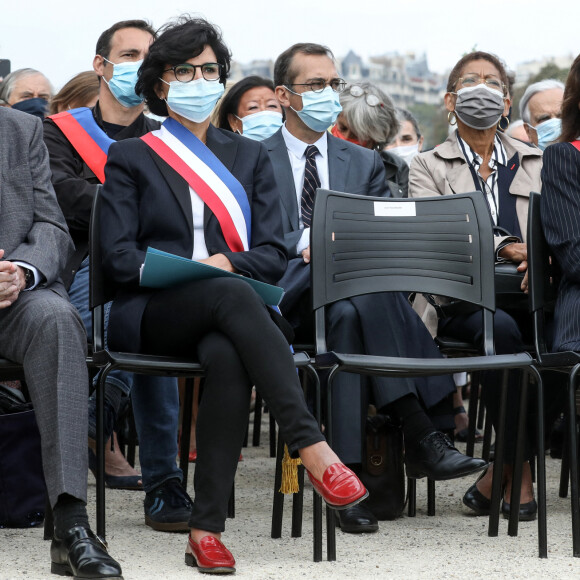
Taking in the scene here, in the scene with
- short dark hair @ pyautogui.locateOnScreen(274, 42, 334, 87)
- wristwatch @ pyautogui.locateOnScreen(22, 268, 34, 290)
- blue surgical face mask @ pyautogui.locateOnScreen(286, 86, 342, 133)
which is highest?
short dark hair @ pyautogui.locateOnScreen(274, 42, 334, 87)

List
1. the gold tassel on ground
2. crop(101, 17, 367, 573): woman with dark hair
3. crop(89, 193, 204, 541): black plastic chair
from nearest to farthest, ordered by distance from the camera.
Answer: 1. crop(101, 17, 367, 573): woman with dark hair
2. crop(89, 193, 204, 541): black plastic chair
3. the gold tassel on ground

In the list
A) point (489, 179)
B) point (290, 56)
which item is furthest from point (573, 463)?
point (290, 56)

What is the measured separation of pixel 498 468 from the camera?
3793mm

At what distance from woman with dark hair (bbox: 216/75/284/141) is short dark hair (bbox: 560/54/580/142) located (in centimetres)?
224

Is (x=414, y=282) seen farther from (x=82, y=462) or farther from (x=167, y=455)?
(x=82, y=462)

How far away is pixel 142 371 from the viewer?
10.9 feet

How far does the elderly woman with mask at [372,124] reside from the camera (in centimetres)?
584

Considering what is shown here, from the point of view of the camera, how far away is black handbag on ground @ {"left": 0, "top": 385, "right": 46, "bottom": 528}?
3.71 metres

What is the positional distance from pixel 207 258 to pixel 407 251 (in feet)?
2.67

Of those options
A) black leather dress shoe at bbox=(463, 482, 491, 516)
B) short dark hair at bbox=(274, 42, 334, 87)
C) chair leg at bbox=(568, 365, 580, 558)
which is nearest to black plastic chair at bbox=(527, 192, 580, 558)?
chair leg at bbox=(568, 365, 580, 558)

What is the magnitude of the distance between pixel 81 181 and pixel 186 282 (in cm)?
127

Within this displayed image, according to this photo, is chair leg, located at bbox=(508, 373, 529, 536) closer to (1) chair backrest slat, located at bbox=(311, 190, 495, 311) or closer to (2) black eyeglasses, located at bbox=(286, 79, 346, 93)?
(1) chair backrest slat, located at bbox=(311, 190, 495, 311)

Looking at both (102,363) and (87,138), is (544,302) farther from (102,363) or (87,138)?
(87,138)


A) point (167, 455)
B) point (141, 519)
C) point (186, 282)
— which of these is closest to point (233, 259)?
point (186, 282)
